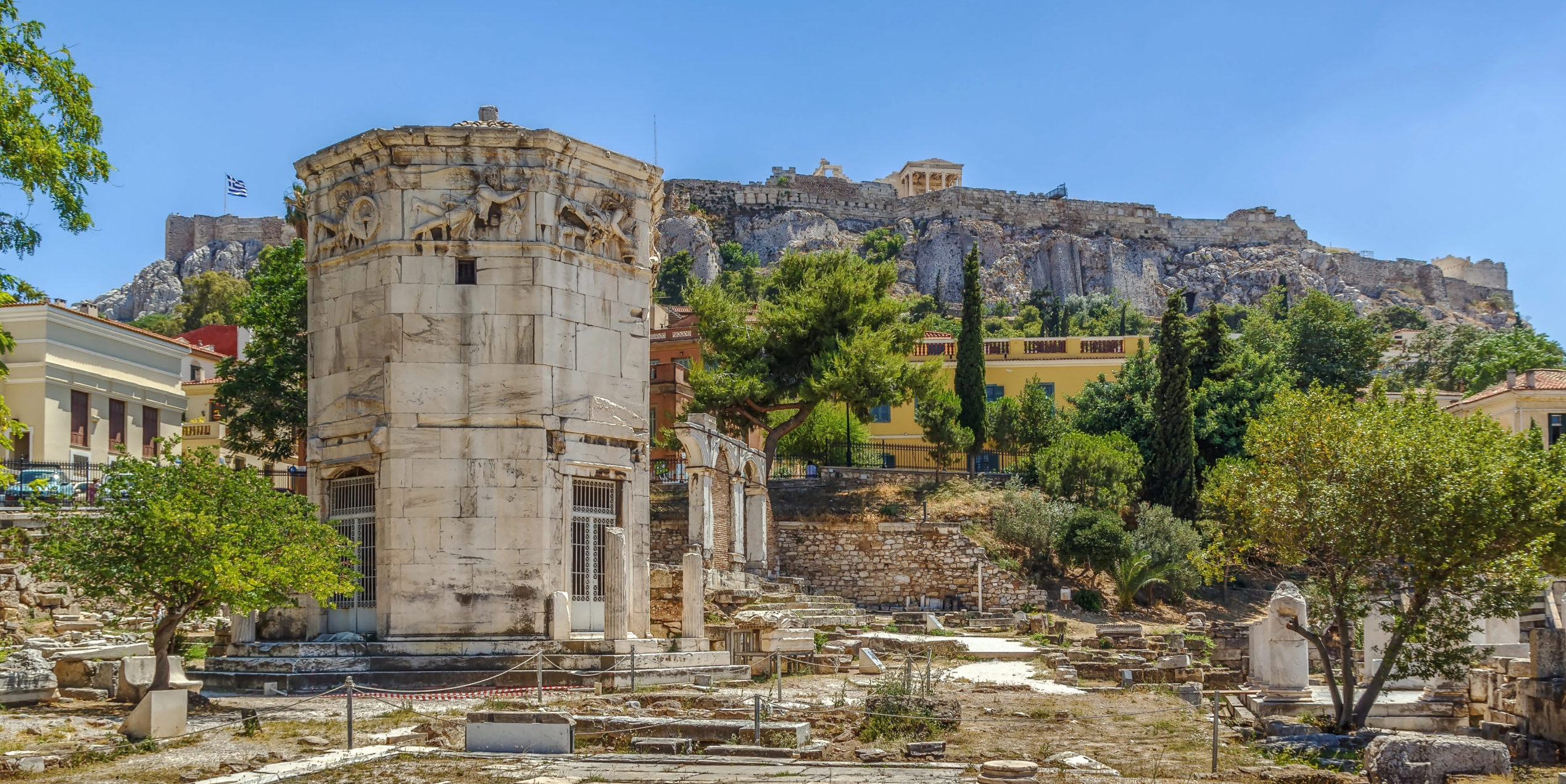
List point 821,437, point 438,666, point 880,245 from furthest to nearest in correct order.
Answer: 1. point 880,245
2. point 821,437
3. point 438,666

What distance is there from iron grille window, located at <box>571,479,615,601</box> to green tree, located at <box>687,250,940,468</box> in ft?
58.0

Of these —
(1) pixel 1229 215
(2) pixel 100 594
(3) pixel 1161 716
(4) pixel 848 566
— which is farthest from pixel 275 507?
(1) pixel 1229 215

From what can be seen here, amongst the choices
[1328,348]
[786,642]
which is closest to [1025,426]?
[1328,348]

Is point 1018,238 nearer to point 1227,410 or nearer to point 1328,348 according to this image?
point 1328,348

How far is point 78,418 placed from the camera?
122 feet

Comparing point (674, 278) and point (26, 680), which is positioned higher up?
point (674, 278)

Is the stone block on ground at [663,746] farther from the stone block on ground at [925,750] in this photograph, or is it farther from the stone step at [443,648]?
the stone step at [443,648]

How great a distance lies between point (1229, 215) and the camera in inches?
5182

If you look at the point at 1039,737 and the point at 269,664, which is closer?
the point at 1039,737

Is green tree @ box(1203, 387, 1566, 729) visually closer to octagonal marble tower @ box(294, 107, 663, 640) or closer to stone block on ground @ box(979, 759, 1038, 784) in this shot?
stone block on ground @ box(979, 759, 1038, 784)

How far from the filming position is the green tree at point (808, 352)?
38844 mm

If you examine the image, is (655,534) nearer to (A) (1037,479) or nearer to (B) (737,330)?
(B) (737,330)

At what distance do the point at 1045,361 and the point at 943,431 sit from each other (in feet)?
49.2

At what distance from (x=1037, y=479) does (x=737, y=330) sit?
10008mm
